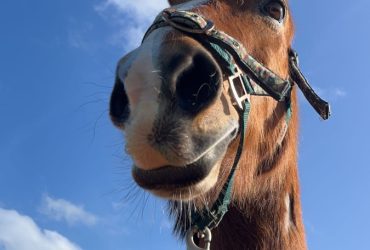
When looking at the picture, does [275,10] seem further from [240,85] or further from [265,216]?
[265,216]

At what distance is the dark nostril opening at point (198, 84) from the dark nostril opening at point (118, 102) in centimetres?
50

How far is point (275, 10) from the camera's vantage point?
451 cm

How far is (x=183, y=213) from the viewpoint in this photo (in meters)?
4.48

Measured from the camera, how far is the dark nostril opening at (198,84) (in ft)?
9.59

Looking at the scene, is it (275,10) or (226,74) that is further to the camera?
(275,10)

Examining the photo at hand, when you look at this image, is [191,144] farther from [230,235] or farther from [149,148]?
[230,235]

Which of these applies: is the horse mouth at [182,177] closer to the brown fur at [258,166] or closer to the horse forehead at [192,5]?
the brown fur at [258,166]

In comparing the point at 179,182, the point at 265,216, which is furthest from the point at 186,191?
the point at 265,216

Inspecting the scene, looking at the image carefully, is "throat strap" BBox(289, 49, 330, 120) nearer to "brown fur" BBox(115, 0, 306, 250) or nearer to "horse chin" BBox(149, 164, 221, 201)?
"brown fur" BBox(115, 0, 306, 250)

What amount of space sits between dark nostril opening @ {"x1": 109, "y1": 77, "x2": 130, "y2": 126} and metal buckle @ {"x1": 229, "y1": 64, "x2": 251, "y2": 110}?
0.76 m

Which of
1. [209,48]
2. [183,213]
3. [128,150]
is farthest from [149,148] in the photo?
[183,213]

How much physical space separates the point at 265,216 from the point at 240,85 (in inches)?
63.4

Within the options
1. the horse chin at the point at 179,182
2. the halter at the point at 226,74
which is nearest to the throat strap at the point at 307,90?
the halter at the point at 226,74

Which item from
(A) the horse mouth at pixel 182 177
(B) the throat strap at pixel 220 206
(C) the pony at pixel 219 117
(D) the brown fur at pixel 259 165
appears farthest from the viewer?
(D) the brown fur at pixel 259 165
